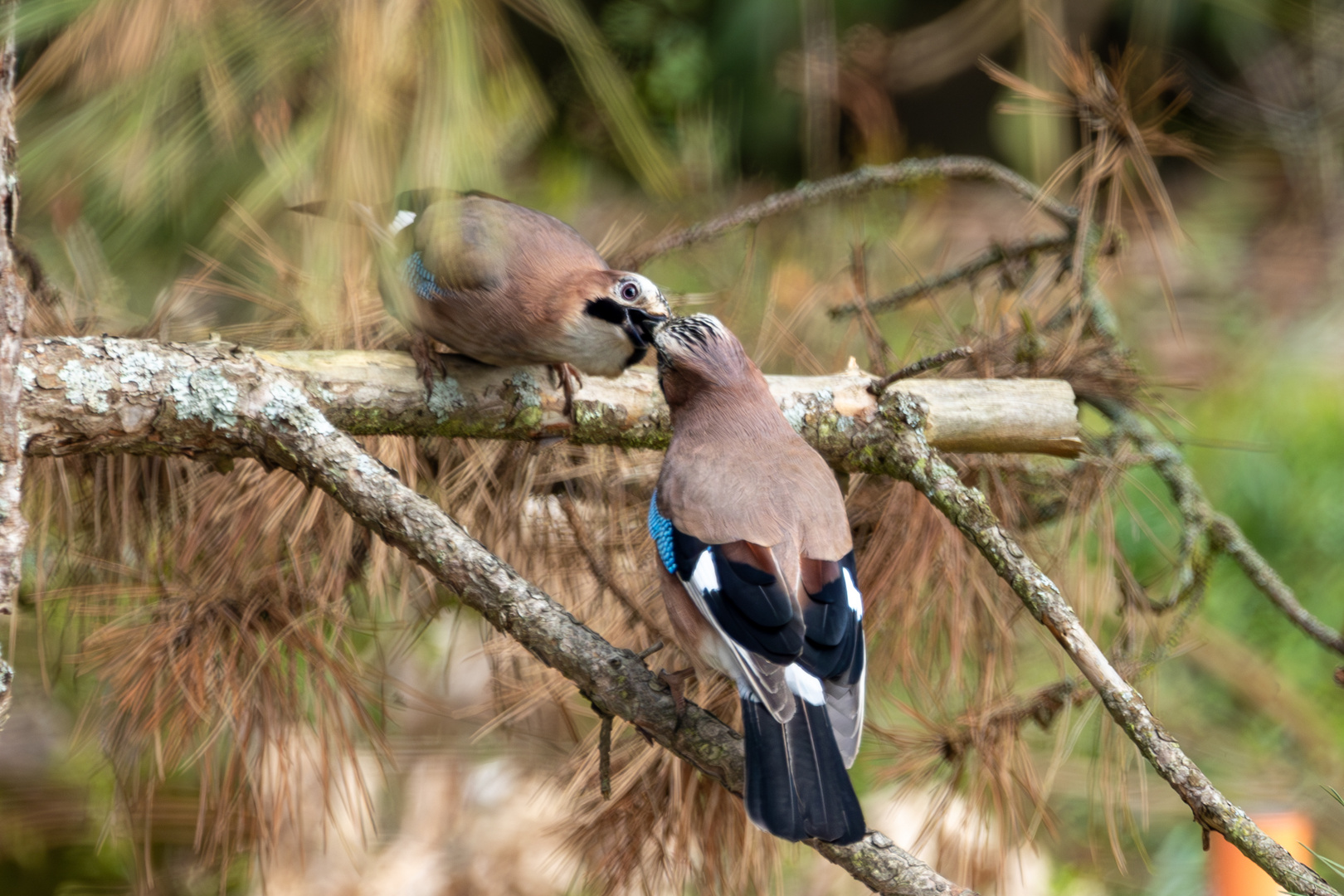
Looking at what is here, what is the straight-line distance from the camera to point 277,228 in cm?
106

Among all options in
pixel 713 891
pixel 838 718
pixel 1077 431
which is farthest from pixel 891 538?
pixel 713 891

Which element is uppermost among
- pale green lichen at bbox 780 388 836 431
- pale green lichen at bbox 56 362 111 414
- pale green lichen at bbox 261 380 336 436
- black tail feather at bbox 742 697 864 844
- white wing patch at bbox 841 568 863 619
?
pale green lichen at bbox 56 362 111 414

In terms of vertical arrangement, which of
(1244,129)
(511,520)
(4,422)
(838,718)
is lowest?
(838,718)

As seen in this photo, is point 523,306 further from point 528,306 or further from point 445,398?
point 445,398

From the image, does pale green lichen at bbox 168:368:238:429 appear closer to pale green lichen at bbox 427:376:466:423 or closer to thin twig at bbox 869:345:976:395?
pale green lichen at bbox 427:376:466:423

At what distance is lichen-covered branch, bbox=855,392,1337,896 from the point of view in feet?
3.80

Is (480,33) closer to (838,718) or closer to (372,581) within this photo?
(838,718)

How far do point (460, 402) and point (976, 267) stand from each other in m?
1.23

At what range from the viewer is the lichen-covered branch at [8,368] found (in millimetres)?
1202

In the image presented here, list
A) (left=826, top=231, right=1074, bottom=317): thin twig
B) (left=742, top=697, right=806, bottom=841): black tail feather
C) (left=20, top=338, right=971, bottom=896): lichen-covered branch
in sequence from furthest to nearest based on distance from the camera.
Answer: (left=826, top=231, right=1074, bottom=317): thin twig → (left=20, top=338, right=971, bottom=896): lichen-covered branch → (left=742, top=697, right=806, bottom=841): black tail feather

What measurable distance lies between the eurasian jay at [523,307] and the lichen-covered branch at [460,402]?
2.3 inches

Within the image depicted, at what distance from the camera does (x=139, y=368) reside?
4.95ft

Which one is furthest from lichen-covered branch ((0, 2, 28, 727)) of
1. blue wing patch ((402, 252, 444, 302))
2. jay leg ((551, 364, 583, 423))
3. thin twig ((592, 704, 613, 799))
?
jay leg ((551, 364, 583, 423))

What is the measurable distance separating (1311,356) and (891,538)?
13.7 feet
